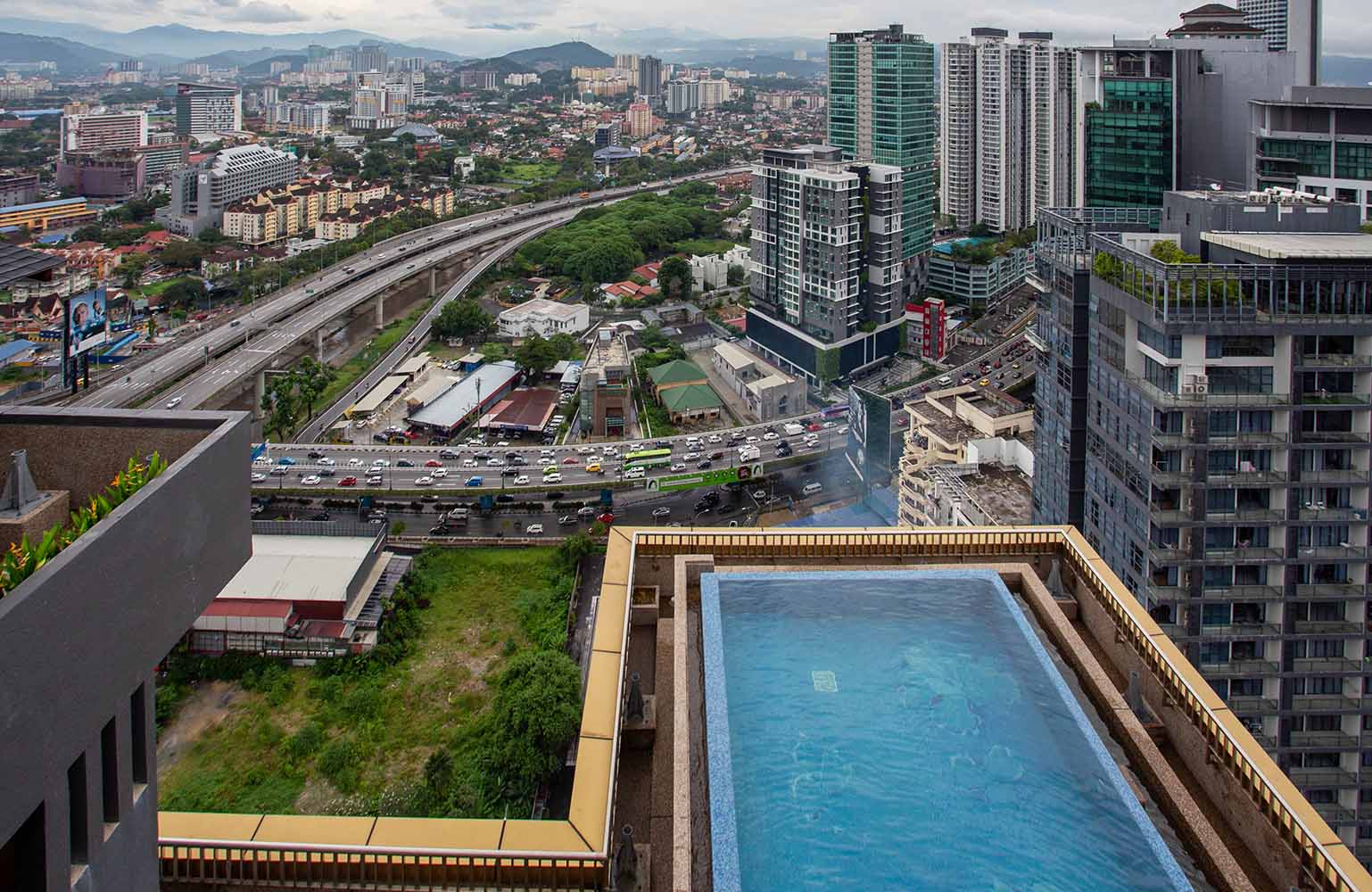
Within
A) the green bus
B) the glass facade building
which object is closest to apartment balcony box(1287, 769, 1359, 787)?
the glass facade building

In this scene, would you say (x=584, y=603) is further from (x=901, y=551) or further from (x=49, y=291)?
(x=49, y=291)

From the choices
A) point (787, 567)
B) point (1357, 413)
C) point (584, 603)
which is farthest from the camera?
point (584, 603)

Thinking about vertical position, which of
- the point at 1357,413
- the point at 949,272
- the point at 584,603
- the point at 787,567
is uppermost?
the point at 949,272

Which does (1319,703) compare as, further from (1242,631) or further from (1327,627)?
(1242,631)

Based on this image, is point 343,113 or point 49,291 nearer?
point 49,291

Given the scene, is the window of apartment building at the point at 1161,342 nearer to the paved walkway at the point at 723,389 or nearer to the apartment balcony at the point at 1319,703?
the apartment balcony at the point at 1319,703

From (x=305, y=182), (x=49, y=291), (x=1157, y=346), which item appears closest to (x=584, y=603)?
(x=1157, y=346)

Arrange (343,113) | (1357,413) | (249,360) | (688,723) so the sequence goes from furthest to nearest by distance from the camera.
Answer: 1. (343,113)
2. (249,360)
3. (1357,413)
4. (688,723)
